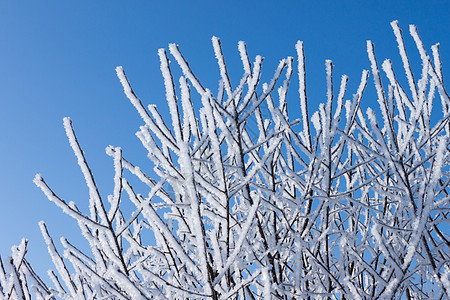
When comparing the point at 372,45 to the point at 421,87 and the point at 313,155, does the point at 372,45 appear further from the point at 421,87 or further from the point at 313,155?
the point at 313,155

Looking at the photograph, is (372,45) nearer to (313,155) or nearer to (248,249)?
(313,155)

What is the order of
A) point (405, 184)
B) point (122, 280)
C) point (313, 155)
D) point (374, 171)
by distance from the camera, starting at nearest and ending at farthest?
point (122, 280)
point (405, 184)
point (313, 155)
point (374, 171)

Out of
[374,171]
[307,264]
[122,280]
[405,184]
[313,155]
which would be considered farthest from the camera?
[374,171]

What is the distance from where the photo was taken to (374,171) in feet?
11.0

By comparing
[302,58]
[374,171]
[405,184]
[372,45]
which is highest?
[372,45]

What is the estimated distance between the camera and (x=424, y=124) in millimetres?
2898

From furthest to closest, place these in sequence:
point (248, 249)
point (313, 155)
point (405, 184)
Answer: point (313, 155), point (405, 184), point (248, 249)

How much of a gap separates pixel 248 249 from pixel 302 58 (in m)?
1.22

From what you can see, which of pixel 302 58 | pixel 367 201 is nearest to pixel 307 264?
pixel 367 201

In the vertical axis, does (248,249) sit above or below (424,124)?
below

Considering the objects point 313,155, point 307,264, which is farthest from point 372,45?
point 307,264

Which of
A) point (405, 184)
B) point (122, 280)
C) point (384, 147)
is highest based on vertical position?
point (384, 147)

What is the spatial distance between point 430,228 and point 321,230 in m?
Answer: 0.87

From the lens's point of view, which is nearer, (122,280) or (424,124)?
(122,280)
